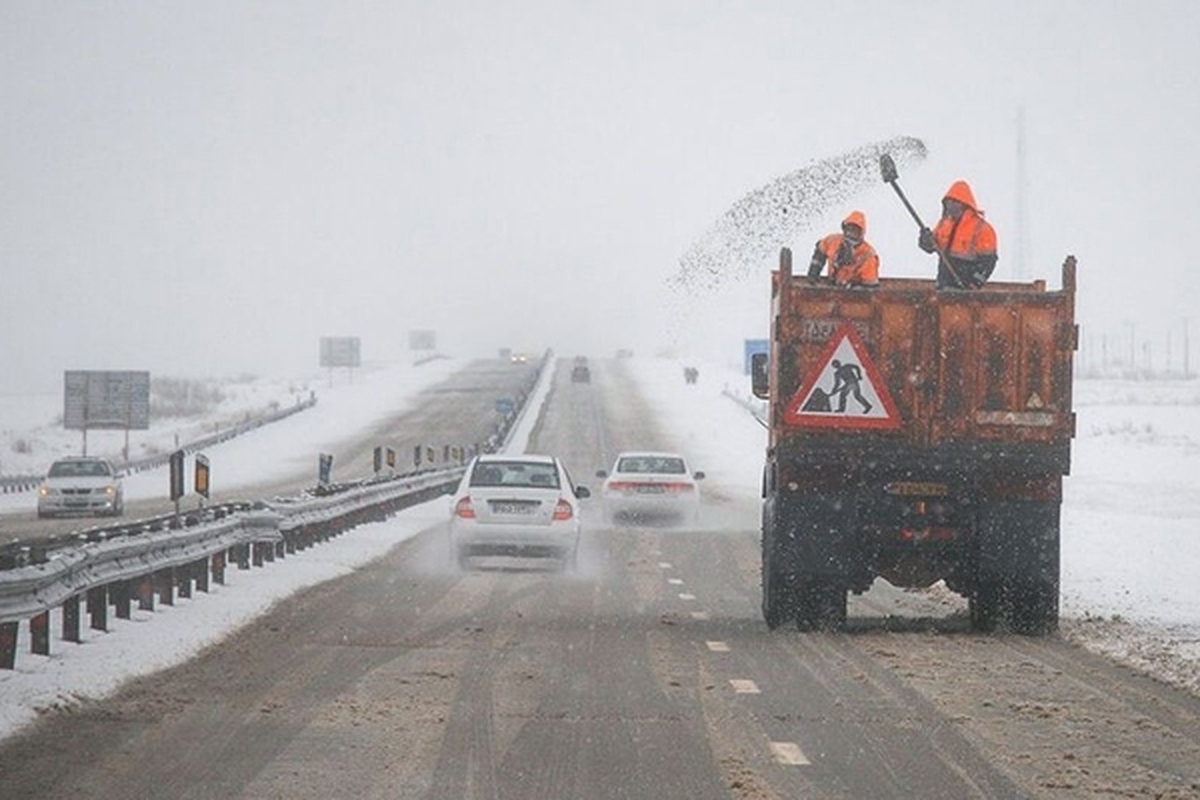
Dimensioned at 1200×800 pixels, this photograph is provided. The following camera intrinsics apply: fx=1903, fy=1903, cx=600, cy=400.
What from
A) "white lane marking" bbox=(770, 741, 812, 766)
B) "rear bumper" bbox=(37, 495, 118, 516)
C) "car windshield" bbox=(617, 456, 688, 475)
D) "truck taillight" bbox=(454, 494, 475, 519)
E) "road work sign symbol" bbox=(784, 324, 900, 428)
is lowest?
"rear bumper" bbox=(37, 495, 118, 516)

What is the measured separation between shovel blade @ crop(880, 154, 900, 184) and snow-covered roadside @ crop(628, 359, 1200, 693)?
406 cm

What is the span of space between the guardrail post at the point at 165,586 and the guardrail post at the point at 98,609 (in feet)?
6.92

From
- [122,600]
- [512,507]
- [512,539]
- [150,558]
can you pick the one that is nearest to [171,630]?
[122,600]

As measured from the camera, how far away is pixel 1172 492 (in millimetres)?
47094

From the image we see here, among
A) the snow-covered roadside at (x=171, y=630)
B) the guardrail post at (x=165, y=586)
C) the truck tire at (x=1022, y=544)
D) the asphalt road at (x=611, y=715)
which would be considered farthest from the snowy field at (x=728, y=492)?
the truck tire at (x=1022, y=544)

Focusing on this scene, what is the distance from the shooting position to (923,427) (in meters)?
15.8

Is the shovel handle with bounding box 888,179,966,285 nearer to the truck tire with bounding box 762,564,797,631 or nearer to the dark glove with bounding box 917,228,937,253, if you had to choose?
the dark glove with bounding box 917,228,937,253

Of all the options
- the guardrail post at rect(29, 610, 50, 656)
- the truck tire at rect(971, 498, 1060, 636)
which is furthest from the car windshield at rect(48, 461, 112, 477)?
the truck tire at rect(971, 498, 1060, 636)

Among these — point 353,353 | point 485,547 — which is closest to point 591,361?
point 353,353

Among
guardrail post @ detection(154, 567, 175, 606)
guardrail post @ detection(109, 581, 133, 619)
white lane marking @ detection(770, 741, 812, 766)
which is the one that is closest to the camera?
white lane marking @ detection(770, 741, 812, 766)

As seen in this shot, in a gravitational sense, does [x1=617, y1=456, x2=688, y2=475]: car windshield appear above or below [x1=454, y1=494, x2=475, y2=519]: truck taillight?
above

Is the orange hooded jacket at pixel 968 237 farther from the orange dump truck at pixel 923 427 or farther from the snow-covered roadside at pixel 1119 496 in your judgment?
the snow-covered roadside at pixel 1119 496

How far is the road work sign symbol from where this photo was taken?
15.7 m

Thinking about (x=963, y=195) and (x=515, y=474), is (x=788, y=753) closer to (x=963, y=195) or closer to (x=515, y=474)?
(x=963, y=195)
